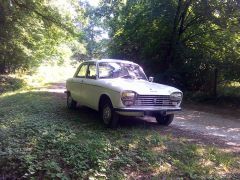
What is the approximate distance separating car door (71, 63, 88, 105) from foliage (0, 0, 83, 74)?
7373mm

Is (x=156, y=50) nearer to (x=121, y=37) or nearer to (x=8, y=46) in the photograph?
(x=121, y=37)

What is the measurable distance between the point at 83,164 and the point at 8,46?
15452 mm

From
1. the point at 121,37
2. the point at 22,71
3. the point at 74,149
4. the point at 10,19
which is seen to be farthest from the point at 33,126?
the point at 22,71

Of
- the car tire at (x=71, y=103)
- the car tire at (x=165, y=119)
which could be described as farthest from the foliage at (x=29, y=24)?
the car tire at (x=165, y=119)

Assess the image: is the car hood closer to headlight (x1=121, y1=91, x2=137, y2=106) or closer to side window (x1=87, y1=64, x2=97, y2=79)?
headlight (x1=121, y1=91, x2=137, y2=106)

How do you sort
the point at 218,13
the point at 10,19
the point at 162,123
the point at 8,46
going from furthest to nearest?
the point at 8,46
the point at 10,19
the point at 218,13
the point at 162,123

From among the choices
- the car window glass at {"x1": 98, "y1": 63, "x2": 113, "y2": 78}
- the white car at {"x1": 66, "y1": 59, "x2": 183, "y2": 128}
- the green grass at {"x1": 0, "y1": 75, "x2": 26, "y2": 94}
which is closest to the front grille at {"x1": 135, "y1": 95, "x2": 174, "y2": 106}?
the white car at {"x1": 66, "y1": 59, "x2": 183, "y2": 128}

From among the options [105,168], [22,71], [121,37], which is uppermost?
[121,37]

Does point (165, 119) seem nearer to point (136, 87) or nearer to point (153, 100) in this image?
point (153, 100)

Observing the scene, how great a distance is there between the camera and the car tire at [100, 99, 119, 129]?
8.24 meters

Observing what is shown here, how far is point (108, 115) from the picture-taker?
27.8 feet

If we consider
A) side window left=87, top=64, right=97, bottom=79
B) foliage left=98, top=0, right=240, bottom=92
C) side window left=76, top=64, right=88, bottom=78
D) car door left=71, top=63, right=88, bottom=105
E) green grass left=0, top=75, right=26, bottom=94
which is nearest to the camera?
side window left=87, top=64, right=97, bottom=79

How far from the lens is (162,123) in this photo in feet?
31.5

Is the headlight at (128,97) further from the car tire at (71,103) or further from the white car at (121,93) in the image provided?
the car tire at (71,103)
